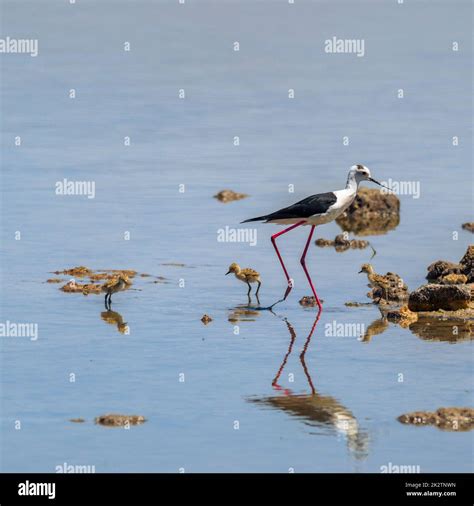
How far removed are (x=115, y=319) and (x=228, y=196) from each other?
8.02m

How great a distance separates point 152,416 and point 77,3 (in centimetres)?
4027

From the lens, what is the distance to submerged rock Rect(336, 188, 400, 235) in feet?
80.8

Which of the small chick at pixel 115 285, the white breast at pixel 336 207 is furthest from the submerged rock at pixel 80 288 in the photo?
the white breast at pixel 336 207

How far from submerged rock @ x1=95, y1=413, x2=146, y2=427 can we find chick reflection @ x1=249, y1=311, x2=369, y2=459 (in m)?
1.36

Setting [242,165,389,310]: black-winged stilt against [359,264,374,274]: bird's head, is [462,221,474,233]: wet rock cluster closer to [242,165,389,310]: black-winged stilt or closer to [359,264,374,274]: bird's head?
[242,165,389,310]: black-winged stilt

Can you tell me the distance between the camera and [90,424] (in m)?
13.5

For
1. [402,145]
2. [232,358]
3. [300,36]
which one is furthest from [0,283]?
[300,36]

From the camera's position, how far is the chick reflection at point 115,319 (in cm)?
1735

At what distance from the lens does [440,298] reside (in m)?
18.1

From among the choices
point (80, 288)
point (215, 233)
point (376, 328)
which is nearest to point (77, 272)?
point (80, 288)

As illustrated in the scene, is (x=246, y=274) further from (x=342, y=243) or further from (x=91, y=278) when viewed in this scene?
(x=342, y=243)

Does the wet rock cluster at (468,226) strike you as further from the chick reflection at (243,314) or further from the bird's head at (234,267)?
the chick reflection at (243,314)

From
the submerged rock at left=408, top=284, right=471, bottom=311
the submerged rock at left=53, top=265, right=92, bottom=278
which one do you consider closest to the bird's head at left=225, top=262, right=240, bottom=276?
the submerged rock at left=53, top=265, right=92, bottom=278
